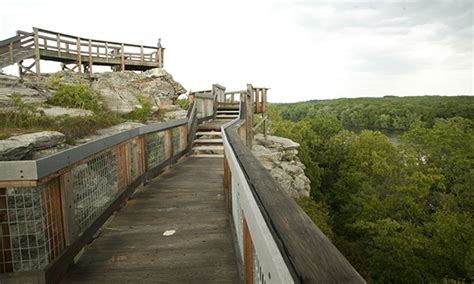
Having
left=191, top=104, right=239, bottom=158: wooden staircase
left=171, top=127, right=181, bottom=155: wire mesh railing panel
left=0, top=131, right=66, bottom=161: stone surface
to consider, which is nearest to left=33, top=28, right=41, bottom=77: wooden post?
left=0, top=131, right=66, bottom=161: stone surface

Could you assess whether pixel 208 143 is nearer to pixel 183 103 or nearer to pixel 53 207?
pixel 53 207

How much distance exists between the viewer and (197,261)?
9.72ft

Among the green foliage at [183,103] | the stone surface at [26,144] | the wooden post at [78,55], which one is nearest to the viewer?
the stone surface at [26,144]

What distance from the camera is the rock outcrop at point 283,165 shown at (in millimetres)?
13820

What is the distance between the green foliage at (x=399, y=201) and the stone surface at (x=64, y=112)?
10.9 metres

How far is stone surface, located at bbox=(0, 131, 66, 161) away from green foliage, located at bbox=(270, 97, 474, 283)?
11505mm

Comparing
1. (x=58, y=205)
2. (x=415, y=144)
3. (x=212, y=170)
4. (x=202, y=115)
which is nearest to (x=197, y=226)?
(x=58, y=205)

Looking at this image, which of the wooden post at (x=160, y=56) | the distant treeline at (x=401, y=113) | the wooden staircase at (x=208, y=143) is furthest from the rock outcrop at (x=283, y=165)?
the distant treeline at (x=401, y=113)

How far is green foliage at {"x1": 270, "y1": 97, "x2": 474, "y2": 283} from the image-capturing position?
16562mm

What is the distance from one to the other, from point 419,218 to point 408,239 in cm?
602

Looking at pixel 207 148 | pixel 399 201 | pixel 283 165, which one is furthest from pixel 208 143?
pixel 399 201

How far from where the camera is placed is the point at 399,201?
22.2 m

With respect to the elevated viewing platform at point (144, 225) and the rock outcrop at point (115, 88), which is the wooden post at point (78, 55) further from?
the elevated viewing platform at point (144, 225)

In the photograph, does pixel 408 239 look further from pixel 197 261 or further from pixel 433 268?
pixel 197 261
